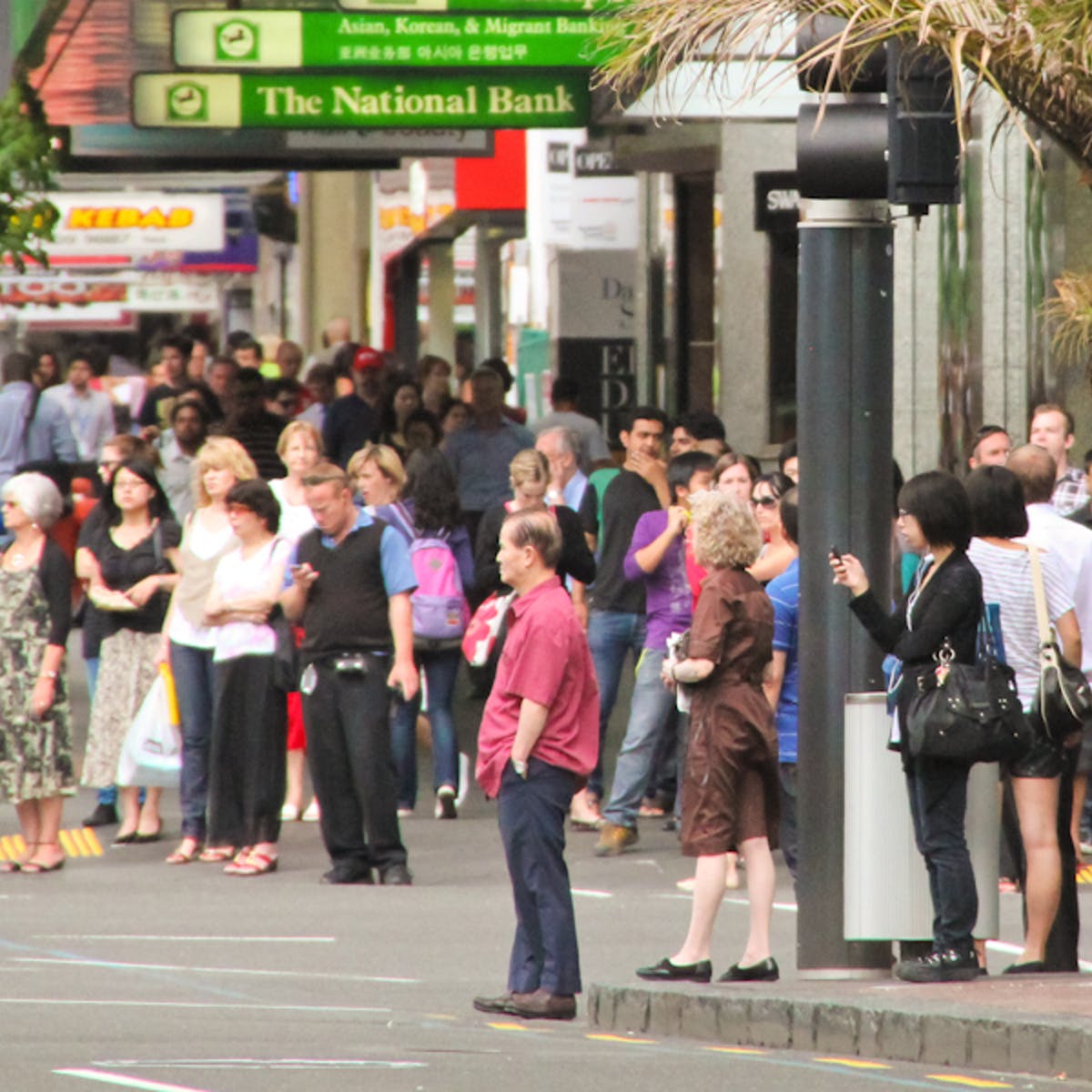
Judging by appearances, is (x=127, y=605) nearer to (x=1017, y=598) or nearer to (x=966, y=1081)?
(x=1017, y=598)

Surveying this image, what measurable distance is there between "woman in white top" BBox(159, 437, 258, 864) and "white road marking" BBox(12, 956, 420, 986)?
2.84 metres

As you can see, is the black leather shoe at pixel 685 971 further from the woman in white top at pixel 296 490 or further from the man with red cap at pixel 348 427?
the man with red cap at pixel 348 427

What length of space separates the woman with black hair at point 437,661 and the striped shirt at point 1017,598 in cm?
514

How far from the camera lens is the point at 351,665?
41.9 feet

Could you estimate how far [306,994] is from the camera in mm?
10023

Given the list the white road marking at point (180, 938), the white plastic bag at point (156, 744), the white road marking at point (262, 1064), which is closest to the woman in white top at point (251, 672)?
the white plastic bag at point (156, 744)

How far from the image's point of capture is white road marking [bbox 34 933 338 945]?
11320 millimetres

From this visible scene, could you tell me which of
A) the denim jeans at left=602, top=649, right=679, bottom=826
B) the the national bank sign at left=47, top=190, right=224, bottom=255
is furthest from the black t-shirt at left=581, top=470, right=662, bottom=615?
the the national bank sign at left=47, top=190, right=224, bottom=255

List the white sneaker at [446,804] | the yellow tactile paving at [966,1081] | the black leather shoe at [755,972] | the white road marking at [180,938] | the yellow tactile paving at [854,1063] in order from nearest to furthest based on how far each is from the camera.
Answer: the yellow tactile paving at [966,1081] → the yellow tactile paving at [854,1063] → the black leather shoe at [755,972] → the white road marking at [180,938] → the white sneaker at [446,804]

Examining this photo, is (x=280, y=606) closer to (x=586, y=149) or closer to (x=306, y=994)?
(x=306, y=994)

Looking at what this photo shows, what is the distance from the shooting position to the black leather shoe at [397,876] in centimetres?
1284

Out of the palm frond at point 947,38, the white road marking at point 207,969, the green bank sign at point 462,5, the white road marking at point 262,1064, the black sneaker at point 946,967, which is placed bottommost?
the white road marking at point 207,969

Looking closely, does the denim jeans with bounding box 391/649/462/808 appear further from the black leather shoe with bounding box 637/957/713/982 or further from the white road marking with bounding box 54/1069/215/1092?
the white road marking with bounding box 54/1069/215/1092

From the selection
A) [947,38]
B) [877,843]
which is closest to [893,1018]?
[877,843]
